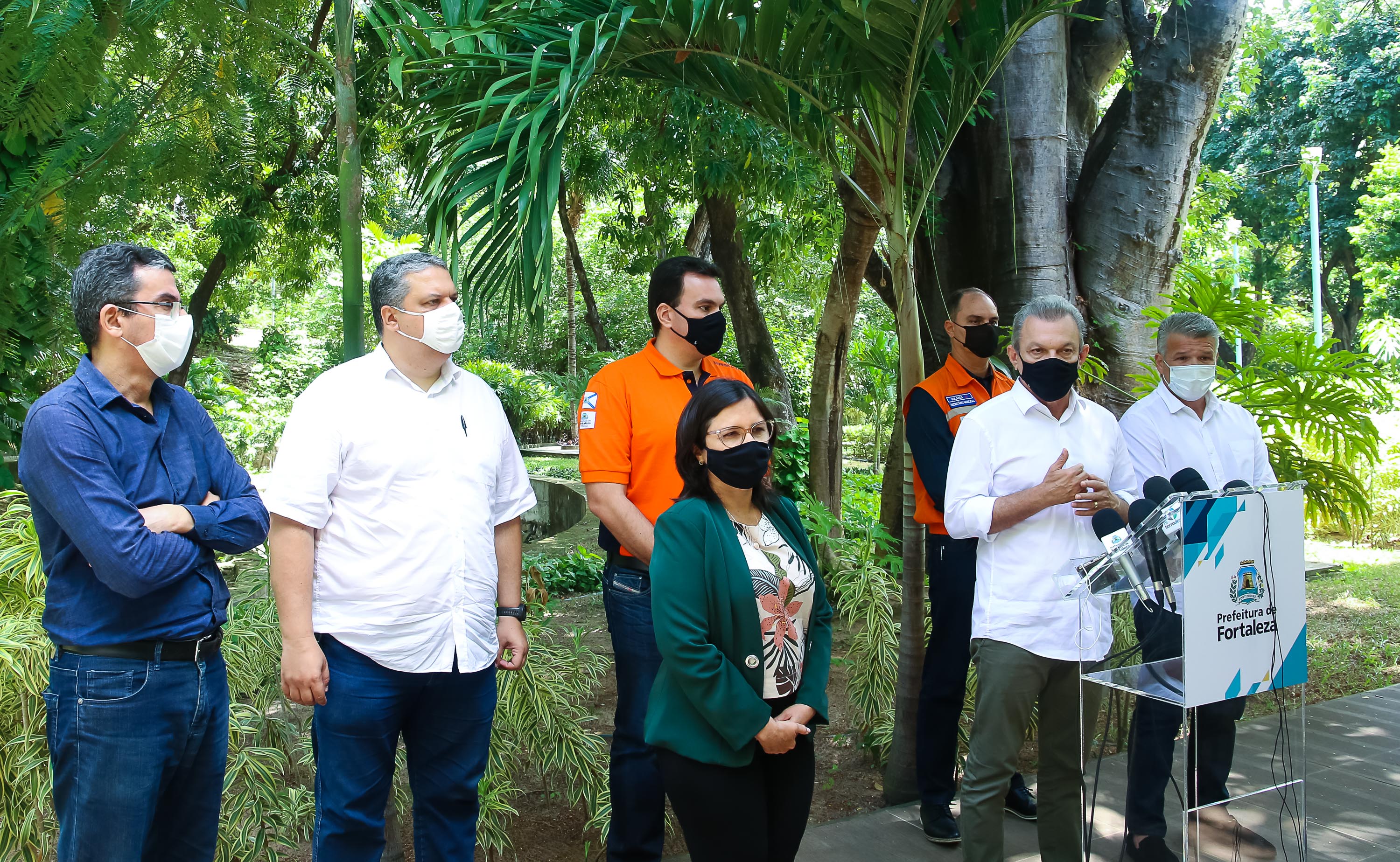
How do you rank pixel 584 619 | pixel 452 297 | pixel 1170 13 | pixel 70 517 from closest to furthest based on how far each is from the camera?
pixel 70 517 → pixel 452 297 → pixel 1170 13 → pixel 584 619

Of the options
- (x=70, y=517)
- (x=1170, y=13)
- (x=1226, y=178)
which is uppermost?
(x=1226, y=178)

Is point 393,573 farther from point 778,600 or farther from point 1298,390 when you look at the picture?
point 1298,390

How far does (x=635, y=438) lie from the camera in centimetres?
331

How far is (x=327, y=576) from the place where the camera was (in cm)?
268

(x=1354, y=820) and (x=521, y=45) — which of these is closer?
(x=521, y=45)

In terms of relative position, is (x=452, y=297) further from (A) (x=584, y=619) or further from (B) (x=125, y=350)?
(A) (x=584, y=619)

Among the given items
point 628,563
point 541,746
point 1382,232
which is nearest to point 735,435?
point 628,563

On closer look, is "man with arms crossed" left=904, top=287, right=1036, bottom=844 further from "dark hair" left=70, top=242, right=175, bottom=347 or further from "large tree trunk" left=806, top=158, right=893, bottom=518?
"dark hair" left=70, top=242, right=175, bottom=347

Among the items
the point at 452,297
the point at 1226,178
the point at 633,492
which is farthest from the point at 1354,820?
the point at 1226,178

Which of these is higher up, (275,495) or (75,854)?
(275,495)

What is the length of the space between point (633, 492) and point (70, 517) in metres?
1.58

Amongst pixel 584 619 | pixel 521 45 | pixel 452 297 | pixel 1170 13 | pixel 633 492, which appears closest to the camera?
pixel 452 297

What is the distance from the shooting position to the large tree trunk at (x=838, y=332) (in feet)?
21.2

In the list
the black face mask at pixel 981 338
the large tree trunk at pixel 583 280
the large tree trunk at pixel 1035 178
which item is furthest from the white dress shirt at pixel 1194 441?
the large tree trunk at pixel 583 280
